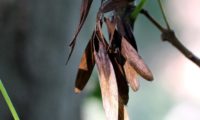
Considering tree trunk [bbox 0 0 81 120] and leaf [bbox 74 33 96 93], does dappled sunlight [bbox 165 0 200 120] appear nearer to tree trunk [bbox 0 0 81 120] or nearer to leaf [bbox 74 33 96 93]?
tree trunk [bbox 0 0 81 120]

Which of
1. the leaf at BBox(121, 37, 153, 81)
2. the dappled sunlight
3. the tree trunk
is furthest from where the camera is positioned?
the dappled sunlight

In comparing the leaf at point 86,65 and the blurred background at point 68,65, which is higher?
the leaf at point 86,65

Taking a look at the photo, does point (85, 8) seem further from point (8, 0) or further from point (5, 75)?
point (5, 75)

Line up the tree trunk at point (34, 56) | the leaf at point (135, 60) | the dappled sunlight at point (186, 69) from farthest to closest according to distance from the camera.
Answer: the dappled sunlight at point (186, 69), the tree trunk at point (34, 56), the leaf at point (135, 60)

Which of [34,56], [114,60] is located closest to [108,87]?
[114,60]

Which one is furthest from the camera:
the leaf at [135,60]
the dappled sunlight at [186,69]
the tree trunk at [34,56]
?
the dappled sunlight at [186,69]

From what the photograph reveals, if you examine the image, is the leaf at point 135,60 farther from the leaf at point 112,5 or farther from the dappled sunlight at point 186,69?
the dappled sunlight at point 186,69

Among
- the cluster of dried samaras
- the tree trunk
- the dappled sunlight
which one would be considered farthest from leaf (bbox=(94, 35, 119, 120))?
the dappled sunlight

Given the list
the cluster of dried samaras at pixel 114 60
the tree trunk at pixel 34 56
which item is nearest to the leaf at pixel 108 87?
the cluster of dried samaras at pixel 114 60
